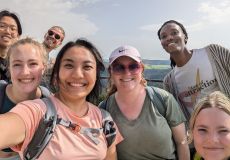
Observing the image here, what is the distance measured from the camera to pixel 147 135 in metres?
3.08

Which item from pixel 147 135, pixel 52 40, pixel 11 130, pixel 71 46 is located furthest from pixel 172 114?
pixel 52 40

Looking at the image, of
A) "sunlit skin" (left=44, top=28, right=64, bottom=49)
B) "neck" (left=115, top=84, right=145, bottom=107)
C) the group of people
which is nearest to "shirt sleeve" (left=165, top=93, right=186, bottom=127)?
the group of people

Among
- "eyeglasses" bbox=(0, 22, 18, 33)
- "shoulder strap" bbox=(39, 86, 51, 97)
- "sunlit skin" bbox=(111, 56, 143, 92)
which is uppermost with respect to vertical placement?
"eyeglasses" bbox=(0, 22, 18, 33)

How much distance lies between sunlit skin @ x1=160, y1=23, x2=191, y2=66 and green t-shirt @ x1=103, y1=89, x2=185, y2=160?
1.39 meters

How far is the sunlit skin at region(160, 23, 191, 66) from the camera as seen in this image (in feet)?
14.5

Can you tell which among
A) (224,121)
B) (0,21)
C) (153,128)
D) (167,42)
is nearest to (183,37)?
(167,42)

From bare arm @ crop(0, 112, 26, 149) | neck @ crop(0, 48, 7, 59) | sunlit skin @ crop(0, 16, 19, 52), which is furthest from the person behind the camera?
sunlit skin @ crop(0, 16, 19, 52)

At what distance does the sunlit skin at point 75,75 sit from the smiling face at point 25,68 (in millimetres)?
355

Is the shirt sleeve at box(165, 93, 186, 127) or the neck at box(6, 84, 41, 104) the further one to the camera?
the shirt sleeve at box(165, 93, 186, 127)

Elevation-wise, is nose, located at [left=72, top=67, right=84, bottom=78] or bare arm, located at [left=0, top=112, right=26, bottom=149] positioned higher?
nose, located at [left=72, top=67, right=84, bottom=78]

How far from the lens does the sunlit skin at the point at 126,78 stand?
10.5ft

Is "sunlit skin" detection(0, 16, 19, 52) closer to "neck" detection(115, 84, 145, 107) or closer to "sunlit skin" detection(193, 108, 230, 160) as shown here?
"neck" detection(115, 84, 145, 107)

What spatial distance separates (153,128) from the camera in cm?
309

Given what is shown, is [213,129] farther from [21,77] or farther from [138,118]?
[21,77]
